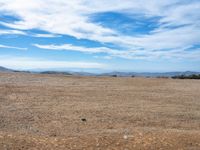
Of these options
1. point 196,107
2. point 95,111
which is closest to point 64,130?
point 95,111

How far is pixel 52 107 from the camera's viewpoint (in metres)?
17.7

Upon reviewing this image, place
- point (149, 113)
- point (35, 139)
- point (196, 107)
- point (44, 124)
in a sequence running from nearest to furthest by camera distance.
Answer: point (35, 139) → point (44, 124) → point (149, 113) → point (196, 107)

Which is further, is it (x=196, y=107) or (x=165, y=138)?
(x=196, y=107)

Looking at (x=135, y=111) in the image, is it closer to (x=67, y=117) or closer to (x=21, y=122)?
(x=67, y=117)

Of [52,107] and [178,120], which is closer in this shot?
[178,120]

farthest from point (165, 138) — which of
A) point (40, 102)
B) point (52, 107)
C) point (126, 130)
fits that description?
point (40, 102)

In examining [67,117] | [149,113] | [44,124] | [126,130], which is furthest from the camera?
[149,113]

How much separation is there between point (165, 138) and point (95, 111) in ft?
20.7

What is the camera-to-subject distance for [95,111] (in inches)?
658

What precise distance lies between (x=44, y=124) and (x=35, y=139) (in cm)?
278

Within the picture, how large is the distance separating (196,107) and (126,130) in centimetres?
788

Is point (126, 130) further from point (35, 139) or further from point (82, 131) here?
point (35, 139)

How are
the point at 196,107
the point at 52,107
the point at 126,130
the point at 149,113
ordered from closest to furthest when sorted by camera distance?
the point at 126,130
the point at 149,113
the point at 52,107
the point at 196,107

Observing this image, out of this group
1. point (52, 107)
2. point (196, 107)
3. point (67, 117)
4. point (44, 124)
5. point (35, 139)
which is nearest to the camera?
point (35, 139)
